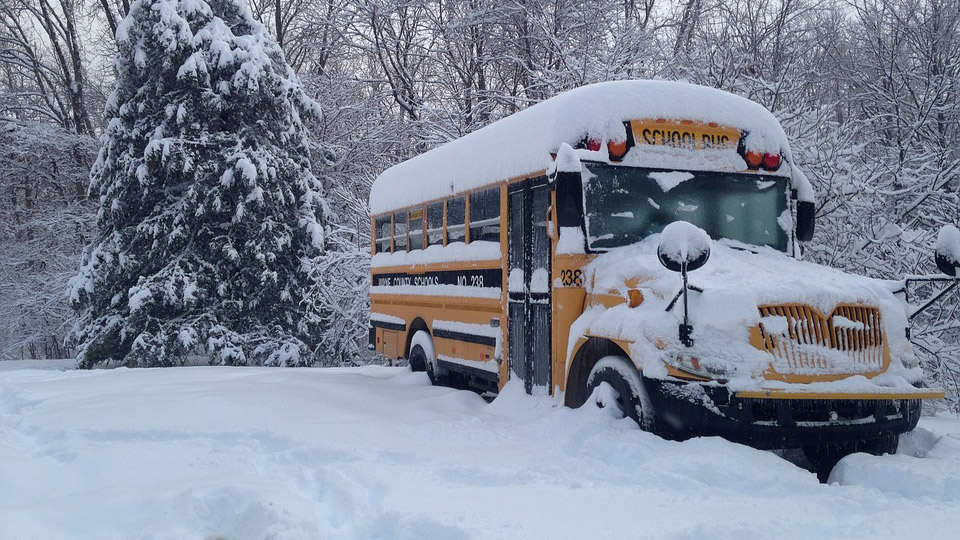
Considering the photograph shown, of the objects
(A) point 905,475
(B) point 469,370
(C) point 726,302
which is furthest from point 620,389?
(B) point 469,370

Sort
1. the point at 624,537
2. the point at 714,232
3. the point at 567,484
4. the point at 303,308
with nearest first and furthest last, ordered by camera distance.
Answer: the point at 624,537
the point at 567,484
the point at 714,232
the point at 303,308

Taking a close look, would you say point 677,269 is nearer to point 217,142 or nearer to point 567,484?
point 567,484

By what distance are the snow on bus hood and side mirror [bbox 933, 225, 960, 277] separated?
323mm

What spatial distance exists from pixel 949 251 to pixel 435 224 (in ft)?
16.8

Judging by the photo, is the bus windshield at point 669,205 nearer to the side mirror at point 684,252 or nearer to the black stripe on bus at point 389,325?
the side mirror at point 684,252

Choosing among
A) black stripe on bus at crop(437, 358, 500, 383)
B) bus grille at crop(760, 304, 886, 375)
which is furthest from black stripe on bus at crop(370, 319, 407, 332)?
bus grille at crop(760, 304, 886, 375)

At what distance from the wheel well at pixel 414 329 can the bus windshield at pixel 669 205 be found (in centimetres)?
362

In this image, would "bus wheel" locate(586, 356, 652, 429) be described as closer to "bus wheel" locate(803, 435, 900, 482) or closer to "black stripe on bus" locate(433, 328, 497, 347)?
"bus wheel" locate(803, 435, 900, 482)

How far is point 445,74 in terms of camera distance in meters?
21.3

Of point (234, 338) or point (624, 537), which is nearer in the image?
point (624, 537)

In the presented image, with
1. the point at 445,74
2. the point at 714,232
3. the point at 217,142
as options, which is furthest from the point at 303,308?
the point at 714,232

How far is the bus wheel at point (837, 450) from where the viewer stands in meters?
5.54

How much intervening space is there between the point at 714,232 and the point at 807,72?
8.84m

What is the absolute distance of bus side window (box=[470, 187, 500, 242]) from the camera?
7805 millimetres
